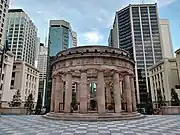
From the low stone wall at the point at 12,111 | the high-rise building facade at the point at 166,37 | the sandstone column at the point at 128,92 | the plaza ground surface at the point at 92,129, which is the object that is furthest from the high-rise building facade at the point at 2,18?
the high-rise building facade at the point at 166,37

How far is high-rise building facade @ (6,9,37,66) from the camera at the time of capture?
12400 cm

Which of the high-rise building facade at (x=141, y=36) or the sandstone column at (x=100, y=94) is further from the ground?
the high-rise building facade at (x=141, y=36)

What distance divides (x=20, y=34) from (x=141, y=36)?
10788cm

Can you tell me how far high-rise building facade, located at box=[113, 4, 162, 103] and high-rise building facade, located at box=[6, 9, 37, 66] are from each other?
87612 mm

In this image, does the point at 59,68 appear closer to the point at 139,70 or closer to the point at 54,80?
the point at 54,80

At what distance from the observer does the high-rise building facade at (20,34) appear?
124000 millimetres

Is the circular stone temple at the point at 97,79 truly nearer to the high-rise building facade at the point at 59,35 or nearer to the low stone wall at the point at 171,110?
the low stone wall at the point at 171,110

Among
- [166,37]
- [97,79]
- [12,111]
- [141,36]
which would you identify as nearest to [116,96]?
[97,79]

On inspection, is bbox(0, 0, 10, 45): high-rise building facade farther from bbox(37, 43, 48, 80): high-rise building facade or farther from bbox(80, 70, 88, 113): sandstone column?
bbox(80, 70, 88, 113): sandstone column

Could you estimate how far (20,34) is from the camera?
12875 centimetres

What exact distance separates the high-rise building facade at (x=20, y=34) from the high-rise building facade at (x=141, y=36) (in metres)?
87.6

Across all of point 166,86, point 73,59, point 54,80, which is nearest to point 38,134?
point 73,59

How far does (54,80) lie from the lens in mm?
26031

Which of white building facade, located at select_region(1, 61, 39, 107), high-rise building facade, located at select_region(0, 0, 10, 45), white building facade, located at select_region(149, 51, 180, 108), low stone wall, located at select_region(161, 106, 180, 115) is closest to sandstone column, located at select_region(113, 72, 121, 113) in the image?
low stone wall, located at select_region(161, 106, 180, 115)
